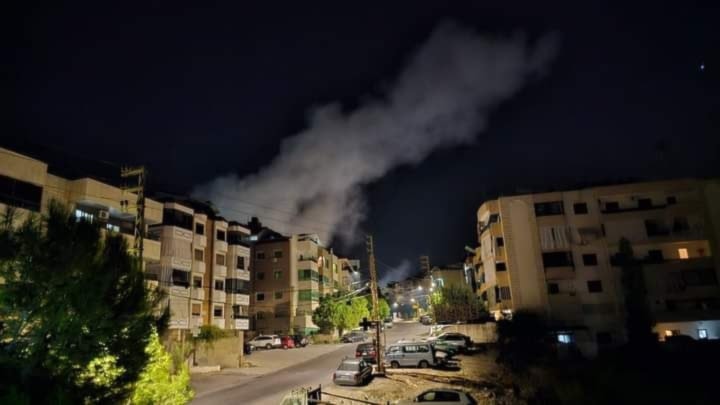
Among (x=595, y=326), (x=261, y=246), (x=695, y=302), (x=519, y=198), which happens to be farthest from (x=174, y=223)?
(x=695, y=302)

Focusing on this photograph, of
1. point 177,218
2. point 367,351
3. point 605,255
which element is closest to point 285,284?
point 177,218

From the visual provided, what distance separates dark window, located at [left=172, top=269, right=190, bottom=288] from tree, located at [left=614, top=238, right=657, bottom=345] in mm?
42653

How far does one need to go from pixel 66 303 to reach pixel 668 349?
43.4 m

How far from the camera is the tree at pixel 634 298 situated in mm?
40812

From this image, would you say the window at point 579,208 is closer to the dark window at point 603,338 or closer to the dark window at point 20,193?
the dark window at point 603,338

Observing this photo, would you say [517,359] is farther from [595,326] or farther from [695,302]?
[695,302]

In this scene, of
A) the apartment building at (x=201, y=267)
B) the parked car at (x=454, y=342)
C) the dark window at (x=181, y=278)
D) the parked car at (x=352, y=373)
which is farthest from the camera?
the dark window at (x=181, y=278)

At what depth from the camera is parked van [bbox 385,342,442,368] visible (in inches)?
1310

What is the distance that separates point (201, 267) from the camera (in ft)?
152

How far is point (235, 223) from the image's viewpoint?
55.9 m

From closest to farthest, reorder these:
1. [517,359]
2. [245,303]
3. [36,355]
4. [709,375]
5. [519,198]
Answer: [36,355], [709,375], [517,359], [519,198], [245,303]

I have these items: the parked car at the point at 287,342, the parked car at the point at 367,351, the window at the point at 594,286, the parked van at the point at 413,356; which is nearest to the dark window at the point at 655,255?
the window at the point at 594,286

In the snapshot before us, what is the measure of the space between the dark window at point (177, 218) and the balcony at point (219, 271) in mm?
6524

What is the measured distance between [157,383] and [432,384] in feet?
58.2
